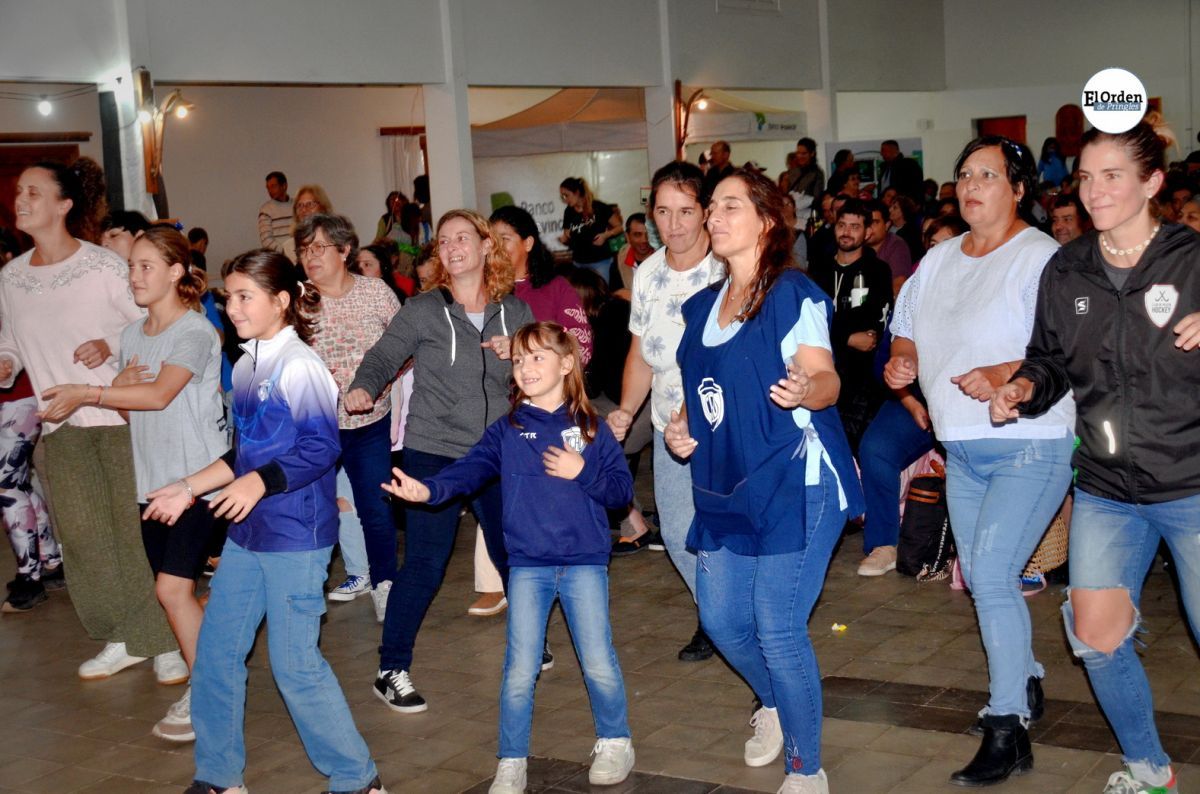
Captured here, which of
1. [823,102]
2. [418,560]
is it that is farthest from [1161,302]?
[823,102]

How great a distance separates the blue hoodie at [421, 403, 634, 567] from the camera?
4312 mm

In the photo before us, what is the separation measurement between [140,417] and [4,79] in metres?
6.98

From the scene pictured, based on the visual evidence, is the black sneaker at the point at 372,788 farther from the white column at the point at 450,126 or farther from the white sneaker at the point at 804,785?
the white column at the point at 450,126

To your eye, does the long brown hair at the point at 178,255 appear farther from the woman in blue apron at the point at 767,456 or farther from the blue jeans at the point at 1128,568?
the blue jeans at the point at 1128,568

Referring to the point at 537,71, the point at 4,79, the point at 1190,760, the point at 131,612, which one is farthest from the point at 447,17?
the point at 1190,760

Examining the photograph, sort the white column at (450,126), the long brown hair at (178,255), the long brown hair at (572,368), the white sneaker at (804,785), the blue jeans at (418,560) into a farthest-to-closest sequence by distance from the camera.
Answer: the white column at (450,126) < the blue jeans at (418,560) < the long brown hair at (178,255) < the long brown hair at (572,368) < the white sneaker at (804,785)

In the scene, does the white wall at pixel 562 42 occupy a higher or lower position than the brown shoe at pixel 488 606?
higher

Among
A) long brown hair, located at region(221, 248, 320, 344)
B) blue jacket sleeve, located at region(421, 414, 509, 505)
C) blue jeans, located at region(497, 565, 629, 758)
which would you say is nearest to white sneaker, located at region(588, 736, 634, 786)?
blue jeans, located at region(497, 565, 629, 758)

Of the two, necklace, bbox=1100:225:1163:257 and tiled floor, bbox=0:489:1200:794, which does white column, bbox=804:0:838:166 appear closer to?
tiled floor, bbox=0:489:1200:794

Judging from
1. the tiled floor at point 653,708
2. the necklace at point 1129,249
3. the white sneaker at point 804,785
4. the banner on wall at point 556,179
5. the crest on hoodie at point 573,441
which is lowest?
the tiled floor at point 653,708

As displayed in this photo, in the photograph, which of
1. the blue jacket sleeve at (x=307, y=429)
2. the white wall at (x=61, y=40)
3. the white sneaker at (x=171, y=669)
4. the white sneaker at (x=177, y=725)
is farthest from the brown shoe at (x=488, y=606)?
the white wall at (x=61, y=40)

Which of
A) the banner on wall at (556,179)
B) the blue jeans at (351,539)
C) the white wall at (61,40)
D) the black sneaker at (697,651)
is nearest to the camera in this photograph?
the black sneaker at (697,651)

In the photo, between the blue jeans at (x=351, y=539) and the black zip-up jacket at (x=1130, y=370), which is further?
the blue jeans at (x=351, y=539)

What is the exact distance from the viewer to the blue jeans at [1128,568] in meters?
3.66
